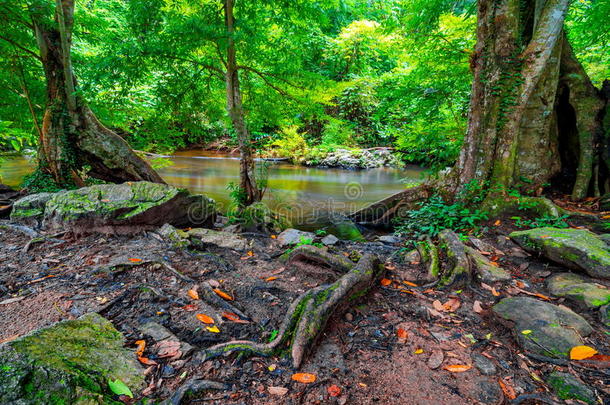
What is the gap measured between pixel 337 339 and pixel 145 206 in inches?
151

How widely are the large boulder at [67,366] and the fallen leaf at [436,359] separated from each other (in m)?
2.08

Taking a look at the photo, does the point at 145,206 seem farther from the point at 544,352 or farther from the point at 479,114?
the point at 479,114

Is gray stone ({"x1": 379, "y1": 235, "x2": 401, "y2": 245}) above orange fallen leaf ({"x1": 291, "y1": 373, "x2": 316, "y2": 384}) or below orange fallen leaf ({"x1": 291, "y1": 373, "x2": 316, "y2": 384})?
below

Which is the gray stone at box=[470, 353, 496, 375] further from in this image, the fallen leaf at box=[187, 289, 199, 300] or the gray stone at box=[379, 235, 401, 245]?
the gray stone at box=[379, 235, 401, 245]

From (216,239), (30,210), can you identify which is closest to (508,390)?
(216,239)

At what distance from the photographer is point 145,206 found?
180 inches

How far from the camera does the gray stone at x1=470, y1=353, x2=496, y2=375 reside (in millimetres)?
2076

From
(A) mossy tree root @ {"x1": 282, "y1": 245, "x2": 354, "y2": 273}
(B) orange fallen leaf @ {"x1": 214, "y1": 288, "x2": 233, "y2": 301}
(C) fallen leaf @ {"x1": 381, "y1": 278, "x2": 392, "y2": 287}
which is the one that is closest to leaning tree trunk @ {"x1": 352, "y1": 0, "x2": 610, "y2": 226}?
(C) fallen leaf @ {"x1": 381, "y1": 278, "x2": 392, "y2": 287}

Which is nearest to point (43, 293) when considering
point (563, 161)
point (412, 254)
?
point (412, 254)

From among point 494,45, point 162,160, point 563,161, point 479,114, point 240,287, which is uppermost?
point 494,45

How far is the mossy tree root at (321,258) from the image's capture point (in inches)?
135

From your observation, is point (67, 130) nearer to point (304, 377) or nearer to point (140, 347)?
point (140, 347)

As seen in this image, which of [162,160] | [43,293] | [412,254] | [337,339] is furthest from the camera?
[162,160]

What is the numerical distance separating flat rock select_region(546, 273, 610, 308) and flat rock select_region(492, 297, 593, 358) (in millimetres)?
288
